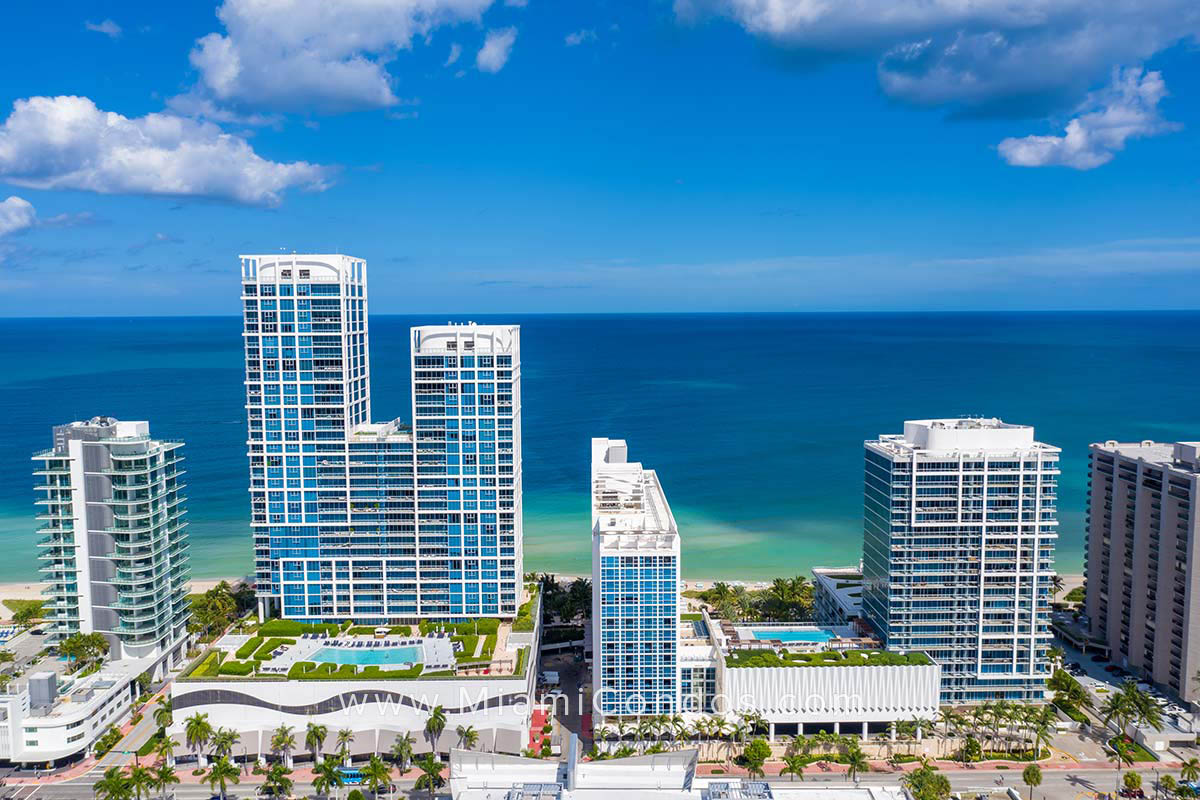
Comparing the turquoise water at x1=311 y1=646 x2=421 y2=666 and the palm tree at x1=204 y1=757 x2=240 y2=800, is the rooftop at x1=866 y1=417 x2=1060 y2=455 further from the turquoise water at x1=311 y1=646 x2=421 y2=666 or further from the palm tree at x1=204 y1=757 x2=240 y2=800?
the palm tree at x1=204 y1=757 x2=240 y2=800

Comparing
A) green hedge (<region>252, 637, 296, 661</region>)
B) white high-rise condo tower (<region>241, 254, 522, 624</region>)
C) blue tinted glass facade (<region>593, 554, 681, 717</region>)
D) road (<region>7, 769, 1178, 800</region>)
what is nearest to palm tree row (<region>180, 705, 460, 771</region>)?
road (<region>7, 769, 1178, 800</region>)

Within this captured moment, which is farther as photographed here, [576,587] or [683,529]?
[683,529]

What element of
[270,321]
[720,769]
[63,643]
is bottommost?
[720,769]

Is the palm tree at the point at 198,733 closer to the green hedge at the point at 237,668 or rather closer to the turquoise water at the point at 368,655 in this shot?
the green hedge at the point at 237,668

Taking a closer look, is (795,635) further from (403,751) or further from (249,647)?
(249,647)

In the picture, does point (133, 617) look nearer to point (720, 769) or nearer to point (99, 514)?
point (99, 514)

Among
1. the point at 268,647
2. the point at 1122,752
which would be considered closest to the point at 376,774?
the point at 268,647

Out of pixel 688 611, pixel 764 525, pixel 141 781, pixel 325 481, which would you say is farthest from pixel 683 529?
pixel 141 781

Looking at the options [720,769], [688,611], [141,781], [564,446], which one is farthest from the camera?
[564,446]
